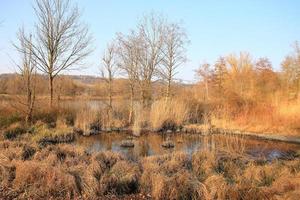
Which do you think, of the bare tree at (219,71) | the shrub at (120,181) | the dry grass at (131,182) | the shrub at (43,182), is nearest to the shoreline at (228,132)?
the dry grass at (131,182)

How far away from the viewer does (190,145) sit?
11812 mm

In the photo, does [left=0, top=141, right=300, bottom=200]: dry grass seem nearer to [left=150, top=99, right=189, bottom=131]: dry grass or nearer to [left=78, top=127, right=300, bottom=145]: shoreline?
[left=78, top=127, right=300, bottom=145]: shoreline

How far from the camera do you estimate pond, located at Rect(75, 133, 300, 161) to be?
1034cm

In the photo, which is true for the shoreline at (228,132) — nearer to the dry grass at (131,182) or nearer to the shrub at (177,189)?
the dry grass at (131,182)

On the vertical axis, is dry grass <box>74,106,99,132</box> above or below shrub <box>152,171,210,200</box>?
above

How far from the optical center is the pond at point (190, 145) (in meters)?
10.3

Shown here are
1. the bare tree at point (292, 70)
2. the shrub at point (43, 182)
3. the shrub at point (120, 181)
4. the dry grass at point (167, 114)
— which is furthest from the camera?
the bare tree at point (292, 70)

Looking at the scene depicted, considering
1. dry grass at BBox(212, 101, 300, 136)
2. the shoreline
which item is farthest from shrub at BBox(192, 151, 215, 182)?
dry grass at BBox(212, 101, 300, 136)

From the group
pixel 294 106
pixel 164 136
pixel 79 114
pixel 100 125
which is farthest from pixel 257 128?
pixel 79 114

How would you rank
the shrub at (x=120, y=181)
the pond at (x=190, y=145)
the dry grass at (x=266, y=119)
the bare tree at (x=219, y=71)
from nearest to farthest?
1. the shrub at (x=120, y=181)
2. the pond at (x=190, y=145)
3. the dry grass at (x=266, y=119)
4. the bare tree at (x=219, y=71)

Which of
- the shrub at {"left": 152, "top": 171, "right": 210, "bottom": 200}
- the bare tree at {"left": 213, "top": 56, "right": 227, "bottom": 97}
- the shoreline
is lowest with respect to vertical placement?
the shrub at {"left": 152, "top": 171, "right": 210, "bottom": 200}

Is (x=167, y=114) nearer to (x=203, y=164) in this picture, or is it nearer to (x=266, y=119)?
(x=266, y=119)

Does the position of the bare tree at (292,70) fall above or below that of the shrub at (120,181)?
above

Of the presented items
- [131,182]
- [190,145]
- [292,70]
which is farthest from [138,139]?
[292,70]
